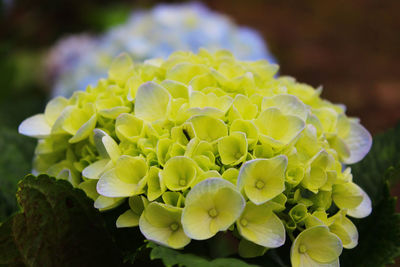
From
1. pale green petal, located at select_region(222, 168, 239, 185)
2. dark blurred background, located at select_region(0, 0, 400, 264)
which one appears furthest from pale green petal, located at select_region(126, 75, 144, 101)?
dark blurred background, located at select_region(0, 0, 400, 264)

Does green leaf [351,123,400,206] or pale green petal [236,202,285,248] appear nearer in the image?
pale green petal [236,202,285,248]

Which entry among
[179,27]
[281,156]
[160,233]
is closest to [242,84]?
[281,156]

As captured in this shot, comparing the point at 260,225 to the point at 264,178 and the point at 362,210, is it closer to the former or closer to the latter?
the point at 264,178

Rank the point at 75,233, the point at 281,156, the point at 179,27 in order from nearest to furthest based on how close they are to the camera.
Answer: the point at 281,156
the point at 75,233
the point at 179,27

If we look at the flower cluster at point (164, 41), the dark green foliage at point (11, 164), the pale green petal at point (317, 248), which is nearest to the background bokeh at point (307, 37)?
the flower cluster at point (164, 41)

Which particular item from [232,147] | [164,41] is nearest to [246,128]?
[232,147]

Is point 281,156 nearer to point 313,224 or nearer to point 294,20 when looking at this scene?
point 313,224

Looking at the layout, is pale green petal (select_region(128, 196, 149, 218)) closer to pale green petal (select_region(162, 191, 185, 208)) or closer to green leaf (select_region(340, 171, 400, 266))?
pale green petal (select_region(162, 191, 185, 208))
